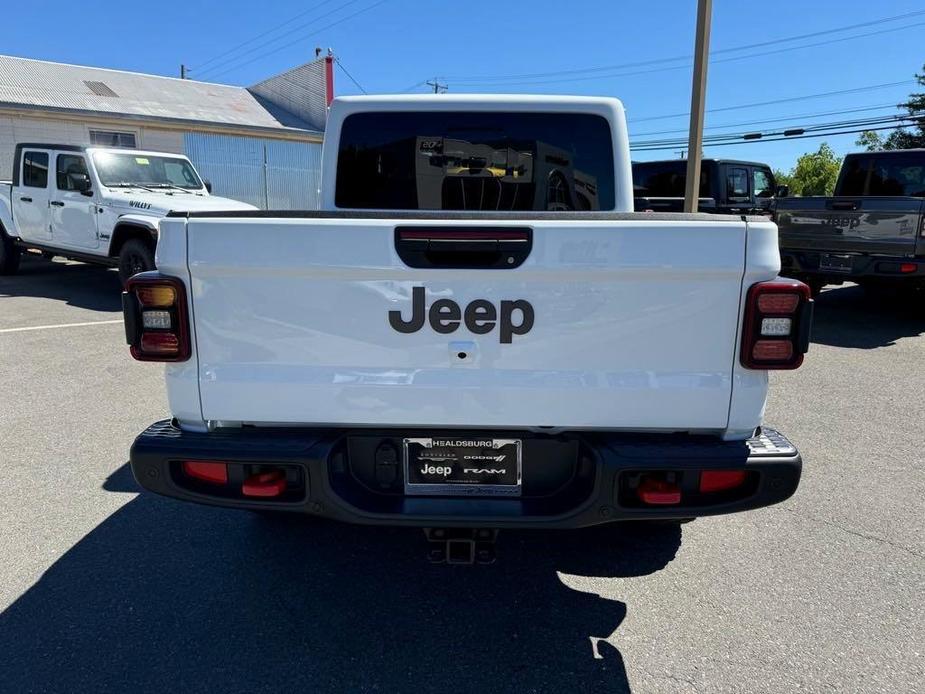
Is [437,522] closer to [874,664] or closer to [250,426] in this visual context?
[250,426]

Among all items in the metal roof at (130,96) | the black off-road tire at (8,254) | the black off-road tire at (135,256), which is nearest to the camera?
the black off-road tire at (135,256)

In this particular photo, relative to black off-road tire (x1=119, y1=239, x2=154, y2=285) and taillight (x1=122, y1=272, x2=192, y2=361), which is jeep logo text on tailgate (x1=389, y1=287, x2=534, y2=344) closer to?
taillight (x1=122, y1=272, x2=192, y2=361)

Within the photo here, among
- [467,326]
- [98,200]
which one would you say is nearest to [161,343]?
[467,326]

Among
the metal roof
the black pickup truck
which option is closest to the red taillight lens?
the black pickup truck

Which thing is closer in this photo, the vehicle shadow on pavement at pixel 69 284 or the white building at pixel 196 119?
the vehicle shadow on pavement at pixel 69 284

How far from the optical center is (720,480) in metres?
2.35

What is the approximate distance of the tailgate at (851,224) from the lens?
8180 mm

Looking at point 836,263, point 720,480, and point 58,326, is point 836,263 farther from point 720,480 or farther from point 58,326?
point 58,326

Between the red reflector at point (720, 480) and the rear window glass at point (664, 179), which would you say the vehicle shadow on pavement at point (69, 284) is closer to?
the red reflector at point (720, 480)

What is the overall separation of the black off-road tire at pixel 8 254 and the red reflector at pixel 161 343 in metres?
12.0

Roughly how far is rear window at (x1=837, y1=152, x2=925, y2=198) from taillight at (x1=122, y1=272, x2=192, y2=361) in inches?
417

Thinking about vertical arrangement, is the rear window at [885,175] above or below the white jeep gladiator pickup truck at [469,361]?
above

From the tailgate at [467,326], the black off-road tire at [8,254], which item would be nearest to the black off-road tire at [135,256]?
the black off-road tire at [8,254]

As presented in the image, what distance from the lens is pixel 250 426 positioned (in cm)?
244
